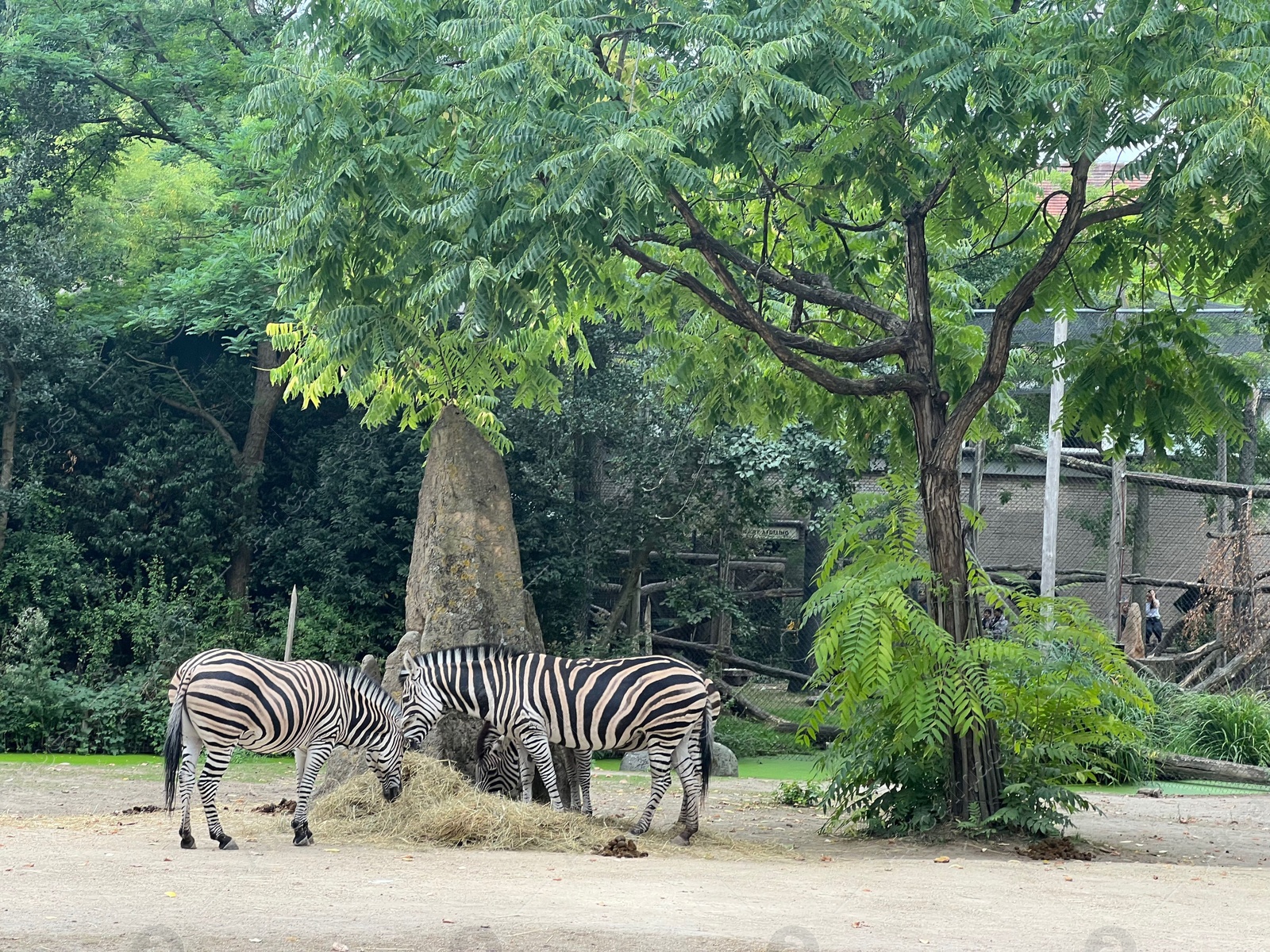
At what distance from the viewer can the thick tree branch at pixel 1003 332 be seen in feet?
35.4

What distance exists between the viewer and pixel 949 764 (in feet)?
35.9

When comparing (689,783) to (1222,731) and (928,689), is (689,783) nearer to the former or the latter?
(928,689)

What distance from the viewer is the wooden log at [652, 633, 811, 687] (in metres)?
20.3

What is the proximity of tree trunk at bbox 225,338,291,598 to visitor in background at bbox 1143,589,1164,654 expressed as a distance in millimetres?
13968

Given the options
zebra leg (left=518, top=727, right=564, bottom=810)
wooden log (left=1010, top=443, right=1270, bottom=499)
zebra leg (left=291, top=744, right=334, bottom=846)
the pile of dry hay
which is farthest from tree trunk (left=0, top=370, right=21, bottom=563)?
wooden log (left=1010, top=443, right=1270, bottom=499)

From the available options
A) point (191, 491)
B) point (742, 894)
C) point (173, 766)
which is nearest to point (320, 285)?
point (173, 766)

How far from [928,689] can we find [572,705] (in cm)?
278

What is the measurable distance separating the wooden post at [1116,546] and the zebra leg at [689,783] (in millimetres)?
10397

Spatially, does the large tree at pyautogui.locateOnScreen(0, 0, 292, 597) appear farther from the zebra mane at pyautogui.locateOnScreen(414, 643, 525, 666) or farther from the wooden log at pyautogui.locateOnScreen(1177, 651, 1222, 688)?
the wooden log at pyautogui.locateOnScreen(1177, 651, 1222, 688)

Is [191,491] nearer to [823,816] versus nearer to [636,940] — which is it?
[823,816]

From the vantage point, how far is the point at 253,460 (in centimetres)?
2061

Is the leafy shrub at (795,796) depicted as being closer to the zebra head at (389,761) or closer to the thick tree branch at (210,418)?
the zebra head at (389,761)

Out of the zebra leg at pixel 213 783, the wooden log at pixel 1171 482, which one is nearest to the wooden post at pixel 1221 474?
the wooden log at pixel 1171 482

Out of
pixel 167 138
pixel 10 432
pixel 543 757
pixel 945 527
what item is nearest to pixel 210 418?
pixel 10 432
